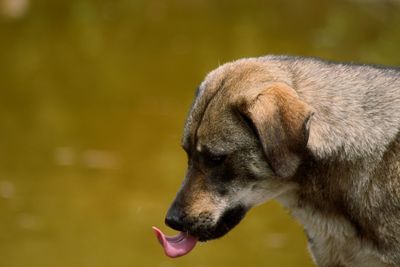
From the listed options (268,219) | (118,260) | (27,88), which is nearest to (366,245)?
(118,260)

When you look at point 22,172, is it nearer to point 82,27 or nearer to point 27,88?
point 27,88

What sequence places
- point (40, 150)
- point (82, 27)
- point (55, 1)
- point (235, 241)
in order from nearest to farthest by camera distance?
point (235, 241)
point (40, 150)
point (82, 27)
point (55, 1)

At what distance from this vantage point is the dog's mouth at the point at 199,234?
18.5 feet

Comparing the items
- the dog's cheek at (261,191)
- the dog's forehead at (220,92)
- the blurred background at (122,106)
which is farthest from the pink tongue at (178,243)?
the blurred background at (122,106)

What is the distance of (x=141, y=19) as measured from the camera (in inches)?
758

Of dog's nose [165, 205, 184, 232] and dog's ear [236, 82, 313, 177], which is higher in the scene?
dog's ear [236, 82, 313, 177]

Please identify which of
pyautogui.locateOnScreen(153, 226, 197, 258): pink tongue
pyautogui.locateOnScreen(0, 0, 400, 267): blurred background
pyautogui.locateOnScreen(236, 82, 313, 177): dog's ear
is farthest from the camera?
pyautogui.locateOnScreen(0, 0, 400, 267): blurred background

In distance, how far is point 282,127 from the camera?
534 centimetres

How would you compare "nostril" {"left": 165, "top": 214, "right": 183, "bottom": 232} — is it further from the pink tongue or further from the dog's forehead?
the dog's forehead

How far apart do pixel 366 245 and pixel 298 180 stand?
1.55 feet

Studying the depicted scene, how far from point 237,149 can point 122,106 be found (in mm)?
7565

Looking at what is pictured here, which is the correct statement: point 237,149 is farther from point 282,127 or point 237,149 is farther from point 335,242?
point 335,242

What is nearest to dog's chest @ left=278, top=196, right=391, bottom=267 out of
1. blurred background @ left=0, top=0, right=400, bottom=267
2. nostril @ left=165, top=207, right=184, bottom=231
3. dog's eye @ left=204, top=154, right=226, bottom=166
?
dog's eye @ left=204, top=154, right=226, bottom=166

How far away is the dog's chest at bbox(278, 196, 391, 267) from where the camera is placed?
18.4ft
